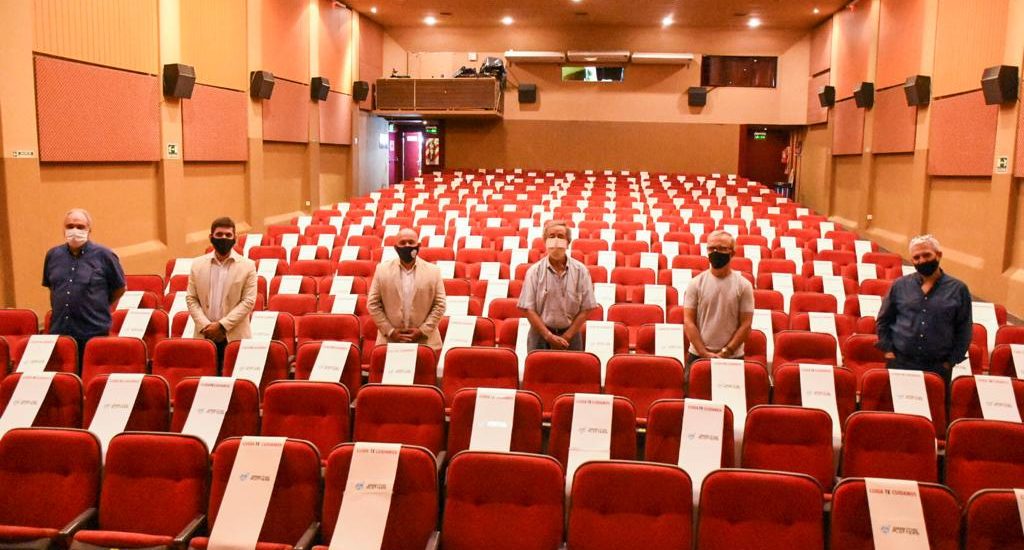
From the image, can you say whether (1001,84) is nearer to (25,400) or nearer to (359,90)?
(25,400)

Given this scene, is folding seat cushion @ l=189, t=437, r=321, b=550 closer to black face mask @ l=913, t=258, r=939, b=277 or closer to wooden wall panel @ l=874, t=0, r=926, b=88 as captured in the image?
black face mask @ l=913, t=258, r=939, b=277

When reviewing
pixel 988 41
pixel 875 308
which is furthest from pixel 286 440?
pixel 988 41

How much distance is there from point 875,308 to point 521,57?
13.2 meters

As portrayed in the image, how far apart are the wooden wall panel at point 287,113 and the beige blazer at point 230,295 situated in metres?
7.92

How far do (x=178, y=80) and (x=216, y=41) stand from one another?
1630 mm

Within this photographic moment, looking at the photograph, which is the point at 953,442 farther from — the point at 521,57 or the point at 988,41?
the point at 521,57

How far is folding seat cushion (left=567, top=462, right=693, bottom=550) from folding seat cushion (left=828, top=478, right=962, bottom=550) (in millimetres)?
529

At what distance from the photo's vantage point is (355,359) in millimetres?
4414

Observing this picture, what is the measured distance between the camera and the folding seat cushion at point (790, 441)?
3350 millimetres

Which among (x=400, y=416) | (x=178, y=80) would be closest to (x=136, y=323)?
(x=400, y=416)

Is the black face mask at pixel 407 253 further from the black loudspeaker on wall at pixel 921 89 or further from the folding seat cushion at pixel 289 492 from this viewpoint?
the black loudspeaker on wall at pixel 921 89

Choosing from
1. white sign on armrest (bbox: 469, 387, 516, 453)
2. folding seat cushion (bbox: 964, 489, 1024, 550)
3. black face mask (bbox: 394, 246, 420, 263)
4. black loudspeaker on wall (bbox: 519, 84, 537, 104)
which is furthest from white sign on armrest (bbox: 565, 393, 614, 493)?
black loudspeaker on wall (bbox: 519, 84, 537, 104)

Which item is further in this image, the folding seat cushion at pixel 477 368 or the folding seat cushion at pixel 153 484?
the folding seat cushion at pixel 477 368

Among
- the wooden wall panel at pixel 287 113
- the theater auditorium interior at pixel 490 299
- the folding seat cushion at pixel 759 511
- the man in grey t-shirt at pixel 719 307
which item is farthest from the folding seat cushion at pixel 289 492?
the wooden wall panel at pixel 287 113
